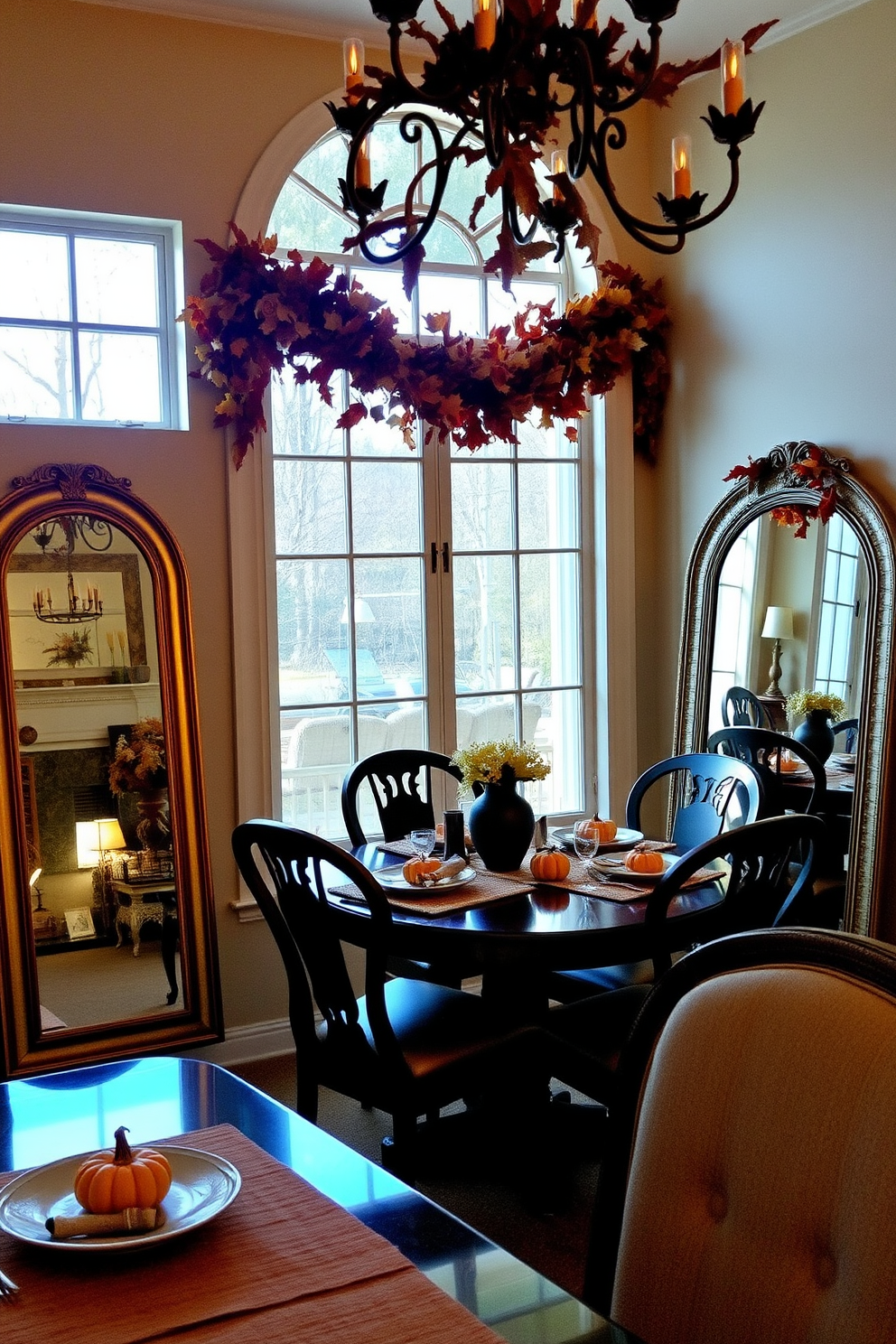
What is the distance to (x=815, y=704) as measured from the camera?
3.76m

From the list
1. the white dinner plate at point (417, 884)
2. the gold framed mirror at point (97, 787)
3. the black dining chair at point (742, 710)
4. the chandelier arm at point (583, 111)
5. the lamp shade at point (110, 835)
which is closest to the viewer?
the chandelier arm at point (583, 111)

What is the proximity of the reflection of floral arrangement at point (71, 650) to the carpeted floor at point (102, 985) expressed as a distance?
821mm

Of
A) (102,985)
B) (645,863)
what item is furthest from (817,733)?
(102,985)

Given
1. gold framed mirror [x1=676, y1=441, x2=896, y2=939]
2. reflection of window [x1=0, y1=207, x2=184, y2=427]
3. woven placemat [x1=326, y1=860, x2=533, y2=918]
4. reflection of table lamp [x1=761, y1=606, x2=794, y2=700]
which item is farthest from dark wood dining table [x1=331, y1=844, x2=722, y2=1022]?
reflection of window [x1=0, y1=207, x2=184, y2=427]

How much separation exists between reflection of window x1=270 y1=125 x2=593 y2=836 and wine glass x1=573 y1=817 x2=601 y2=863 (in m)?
1.25

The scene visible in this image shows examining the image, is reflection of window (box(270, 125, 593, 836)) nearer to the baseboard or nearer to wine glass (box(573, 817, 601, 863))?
the baseboard

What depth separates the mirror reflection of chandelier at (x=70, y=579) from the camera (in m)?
3.51

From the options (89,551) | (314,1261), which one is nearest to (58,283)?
(89,551)

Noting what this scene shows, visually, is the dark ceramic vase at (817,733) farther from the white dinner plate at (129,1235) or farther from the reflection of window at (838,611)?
the white dinner plate at (129,1235)

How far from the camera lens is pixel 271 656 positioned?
12.8 ft

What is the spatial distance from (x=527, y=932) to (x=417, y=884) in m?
0.42

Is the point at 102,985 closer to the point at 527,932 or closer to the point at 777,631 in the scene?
the point at 527,932

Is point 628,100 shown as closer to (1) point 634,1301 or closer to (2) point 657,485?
(1) point 634,1301

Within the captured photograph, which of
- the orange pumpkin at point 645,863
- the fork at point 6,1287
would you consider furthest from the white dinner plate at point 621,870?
the fork at point 6,1287
